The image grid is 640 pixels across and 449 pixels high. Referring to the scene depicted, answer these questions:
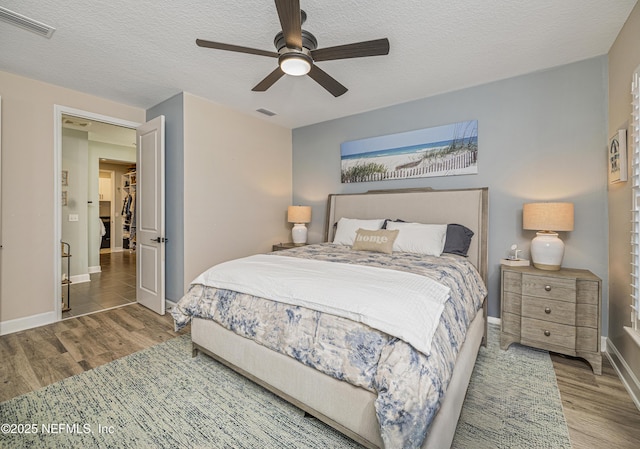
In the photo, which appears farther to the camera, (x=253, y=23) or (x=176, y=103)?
(x=176, y=103)

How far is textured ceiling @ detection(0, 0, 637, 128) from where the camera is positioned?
6.52 feet

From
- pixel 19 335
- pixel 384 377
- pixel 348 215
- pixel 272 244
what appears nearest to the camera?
pixel 384 377

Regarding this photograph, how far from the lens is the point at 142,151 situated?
3.75 m

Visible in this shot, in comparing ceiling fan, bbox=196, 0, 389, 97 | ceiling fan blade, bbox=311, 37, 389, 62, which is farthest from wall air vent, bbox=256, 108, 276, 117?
ceiling fan blade, bbox=311, 37, 389, 62

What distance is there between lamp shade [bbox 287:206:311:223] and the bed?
1.67 metres

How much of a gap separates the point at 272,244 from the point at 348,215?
1.44m

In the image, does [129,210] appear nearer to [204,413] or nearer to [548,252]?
[204,413]

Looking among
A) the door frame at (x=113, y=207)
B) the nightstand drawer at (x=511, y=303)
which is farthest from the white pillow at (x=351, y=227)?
the door frame at (x=113, y=207)

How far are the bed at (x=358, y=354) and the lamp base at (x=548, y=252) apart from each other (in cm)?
57

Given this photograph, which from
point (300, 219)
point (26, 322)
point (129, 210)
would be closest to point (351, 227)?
point (300, 219)

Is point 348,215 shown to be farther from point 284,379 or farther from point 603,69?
point 603,69

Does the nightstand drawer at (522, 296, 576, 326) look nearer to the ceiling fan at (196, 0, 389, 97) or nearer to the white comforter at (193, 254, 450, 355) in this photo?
the white comforter at (193, 254, 450, 355)

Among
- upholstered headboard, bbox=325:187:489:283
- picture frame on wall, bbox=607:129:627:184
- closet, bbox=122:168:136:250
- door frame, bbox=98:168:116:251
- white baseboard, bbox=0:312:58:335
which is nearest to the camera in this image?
picture frame on wall, bbox=607:129:627:184

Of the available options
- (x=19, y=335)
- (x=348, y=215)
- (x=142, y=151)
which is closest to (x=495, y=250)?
(x=348, y=215)
